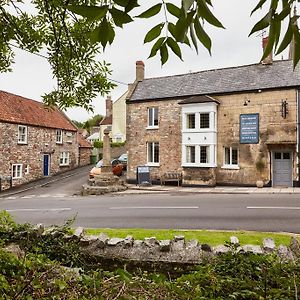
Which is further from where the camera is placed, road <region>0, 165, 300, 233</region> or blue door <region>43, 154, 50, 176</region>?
blue door <region>43, 154, 50, 176</region>

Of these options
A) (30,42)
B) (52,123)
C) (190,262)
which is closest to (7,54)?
(30,42)

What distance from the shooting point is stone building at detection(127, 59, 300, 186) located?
23.4m

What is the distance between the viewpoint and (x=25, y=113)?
3180cm

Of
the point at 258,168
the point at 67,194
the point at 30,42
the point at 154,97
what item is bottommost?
the point at 67,194

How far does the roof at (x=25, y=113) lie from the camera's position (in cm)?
2920

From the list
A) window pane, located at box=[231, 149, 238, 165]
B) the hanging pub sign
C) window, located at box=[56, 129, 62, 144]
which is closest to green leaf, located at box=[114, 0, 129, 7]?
the hanging pub sign

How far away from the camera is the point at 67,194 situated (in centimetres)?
2347

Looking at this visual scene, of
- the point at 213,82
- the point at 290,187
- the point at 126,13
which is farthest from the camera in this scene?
the point at 213,82

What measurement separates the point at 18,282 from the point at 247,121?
23087 mm

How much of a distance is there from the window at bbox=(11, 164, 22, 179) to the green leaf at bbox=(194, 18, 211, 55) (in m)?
29.7

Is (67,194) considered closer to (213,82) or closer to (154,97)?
(154,97)

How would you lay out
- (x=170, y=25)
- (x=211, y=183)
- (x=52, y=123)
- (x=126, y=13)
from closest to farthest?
(x=126, y=13), (x=170, y=25), (x=211, y=183), (x=52, y=123)

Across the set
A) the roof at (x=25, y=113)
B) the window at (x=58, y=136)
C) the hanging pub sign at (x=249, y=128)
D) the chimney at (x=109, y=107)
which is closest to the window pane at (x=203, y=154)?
the hanging pub sign at (x=249, y=128)

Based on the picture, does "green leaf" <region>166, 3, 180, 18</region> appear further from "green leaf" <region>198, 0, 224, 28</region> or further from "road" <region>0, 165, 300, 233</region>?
"road" <region>0, 165, 300, 233</region>
